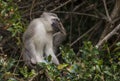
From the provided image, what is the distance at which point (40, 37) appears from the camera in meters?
6.52

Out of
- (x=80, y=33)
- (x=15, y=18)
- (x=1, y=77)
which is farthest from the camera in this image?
(x=80, y=33)

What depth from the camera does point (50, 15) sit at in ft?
21.2

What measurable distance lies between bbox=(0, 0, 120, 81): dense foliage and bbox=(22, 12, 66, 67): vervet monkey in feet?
0.56

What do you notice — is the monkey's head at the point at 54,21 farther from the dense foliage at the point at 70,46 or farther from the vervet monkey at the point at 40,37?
the dense foliage at the point at 70,46

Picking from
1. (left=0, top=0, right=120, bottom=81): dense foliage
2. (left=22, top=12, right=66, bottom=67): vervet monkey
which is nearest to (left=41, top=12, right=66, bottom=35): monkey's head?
(left=22, top=12, right=66, bottom=67): vervet monkey

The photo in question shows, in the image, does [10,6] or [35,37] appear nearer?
[10,6]

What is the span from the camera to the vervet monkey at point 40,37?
6352 mm

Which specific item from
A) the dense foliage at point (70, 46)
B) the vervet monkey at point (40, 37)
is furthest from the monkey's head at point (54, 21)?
the dense foliage at point (70, 46)

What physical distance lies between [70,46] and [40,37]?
2.39ft

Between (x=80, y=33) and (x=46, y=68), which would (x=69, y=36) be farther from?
(x=46, y=68)

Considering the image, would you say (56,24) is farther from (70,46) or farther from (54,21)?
(70,46)

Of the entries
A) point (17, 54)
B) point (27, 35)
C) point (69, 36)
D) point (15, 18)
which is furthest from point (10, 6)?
point (69, 36)

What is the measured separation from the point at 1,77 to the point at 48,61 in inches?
20.0

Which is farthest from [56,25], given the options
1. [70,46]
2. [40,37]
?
[70,46]
